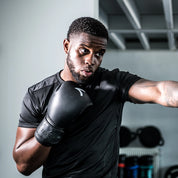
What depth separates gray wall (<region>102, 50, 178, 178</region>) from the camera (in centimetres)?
525

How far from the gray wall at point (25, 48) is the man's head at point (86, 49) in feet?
1.75

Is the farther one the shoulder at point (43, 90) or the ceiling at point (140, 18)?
the ceiling at point (140, 18)

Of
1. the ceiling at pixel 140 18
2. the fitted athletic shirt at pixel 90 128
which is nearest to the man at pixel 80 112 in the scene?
the fitted athletic shirt at pixel 90 128

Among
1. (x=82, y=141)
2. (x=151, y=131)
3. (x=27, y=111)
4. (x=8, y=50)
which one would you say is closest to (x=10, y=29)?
(x=8, y=50)

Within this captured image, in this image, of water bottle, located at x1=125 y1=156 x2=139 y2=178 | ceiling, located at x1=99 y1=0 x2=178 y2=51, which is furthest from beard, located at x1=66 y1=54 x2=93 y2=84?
water bottle, located at x1=125 y1=156 x2=139 y2=178

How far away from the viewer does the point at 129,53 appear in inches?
217

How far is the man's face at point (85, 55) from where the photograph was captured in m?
1.27

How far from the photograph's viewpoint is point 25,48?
1883mm

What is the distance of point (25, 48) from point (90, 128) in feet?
2.79

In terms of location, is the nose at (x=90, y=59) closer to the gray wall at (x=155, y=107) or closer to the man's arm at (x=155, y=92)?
the man's arm at (x=155, y=92)

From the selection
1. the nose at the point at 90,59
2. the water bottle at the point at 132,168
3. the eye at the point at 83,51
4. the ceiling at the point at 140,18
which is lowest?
the water bottle at the point at 132,168

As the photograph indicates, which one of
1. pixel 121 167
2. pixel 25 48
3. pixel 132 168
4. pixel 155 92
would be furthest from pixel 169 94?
pixel 132 168

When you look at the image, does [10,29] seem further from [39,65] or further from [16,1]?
[39,65]

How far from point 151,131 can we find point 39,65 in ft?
12.2
